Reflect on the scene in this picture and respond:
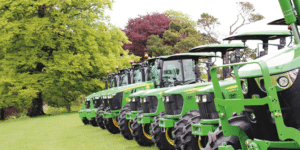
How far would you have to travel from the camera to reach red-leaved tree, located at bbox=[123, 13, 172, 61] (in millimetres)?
34688

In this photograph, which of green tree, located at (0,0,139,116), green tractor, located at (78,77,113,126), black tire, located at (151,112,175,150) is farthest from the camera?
green tree, located at (0,0,139,116)

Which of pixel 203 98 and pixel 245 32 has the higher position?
pixel 245 32

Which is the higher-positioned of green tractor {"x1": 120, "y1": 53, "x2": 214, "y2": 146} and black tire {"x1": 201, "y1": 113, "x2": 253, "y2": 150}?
green tractor {"x1": 120, "y1": 53, "x2": 214, "y2": 146}

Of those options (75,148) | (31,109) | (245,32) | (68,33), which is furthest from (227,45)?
(31,109)

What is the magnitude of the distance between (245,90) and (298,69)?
1.84ft

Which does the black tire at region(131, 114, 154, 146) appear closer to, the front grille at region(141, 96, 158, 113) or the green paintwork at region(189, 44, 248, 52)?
the front grille at region(141, 96, 158, 113)

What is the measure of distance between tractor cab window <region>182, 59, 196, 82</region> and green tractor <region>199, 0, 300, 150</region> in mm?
4820

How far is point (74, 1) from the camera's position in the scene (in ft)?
79.0

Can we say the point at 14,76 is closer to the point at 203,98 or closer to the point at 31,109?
the point at 31,109

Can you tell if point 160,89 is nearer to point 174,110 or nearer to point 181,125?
point 174,110

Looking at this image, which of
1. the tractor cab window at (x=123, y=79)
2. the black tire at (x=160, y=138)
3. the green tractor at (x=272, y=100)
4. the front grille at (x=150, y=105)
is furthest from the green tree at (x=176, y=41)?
the green tractor at (x=272, y=100)

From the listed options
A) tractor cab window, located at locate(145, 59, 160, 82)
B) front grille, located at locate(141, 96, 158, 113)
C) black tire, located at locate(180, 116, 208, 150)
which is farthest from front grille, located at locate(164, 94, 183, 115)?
tractor cab window, located at locate(145, 59, 160, 82)

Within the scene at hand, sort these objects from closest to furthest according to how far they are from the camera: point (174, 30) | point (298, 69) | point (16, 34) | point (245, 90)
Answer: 1. point (298, 69)
2. point (245, 90)
3. point (16, 34)
4. point (174, 30)

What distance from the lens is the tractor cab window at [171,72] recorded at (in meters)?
8.41
